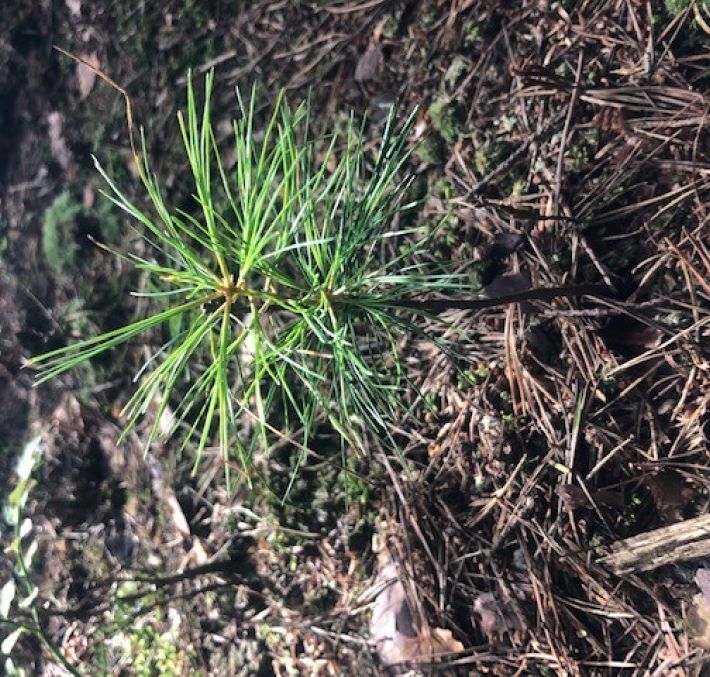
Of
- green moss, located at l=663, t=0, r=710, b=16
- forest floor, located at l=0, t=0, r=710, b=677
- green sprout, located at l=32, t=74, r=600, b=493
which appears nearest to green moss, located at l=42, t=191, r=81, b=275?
forest floor, located at l=0, t=0, r=710, b=677

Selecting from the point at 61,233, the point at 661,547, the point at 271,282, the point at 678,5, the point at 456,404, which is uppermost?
the point at 678,5

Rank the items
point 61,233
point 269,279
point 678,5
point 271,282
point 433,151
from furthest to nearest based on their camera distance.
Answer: point 61,233
point 433,151
point 678,5
point 271,282
point 269,279

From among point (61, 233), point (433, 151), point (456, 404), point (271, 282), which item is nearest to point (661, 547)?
point (456, 404)

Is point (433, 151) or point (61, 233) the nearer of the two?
point (433, 151)

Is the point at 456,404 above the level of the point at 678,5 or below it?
below

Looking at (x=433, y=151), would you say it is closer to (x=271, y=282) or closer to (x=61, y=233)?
(x=271, y=282)

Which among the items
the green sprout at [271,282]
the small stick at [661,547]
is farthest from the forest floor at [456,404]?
the green sprout at [271,282]

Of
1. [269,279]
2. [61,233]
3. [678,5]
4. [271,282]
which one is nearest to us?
[269,279]

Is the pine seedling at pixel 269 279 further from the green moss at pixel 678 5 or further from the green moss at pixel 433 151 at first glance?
the green moss at pixel 678 5
